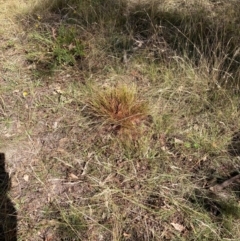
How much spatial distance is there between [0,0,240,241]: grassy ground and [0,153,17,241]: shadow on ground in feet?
0.15

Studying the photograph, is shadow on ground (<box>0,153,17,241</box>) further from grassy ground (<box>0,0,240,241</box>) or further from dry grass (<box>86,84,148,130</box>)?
dry grass (<box>86,84,148,130</box>)

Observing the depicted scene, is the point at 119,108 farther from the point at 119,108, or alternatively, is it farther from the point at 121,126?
the point at 121,126

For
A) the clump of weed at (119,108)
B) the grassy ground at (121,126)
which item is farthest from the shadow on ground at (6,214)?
the clump of weed at (119,108)

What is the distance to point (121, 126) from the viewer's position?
95.8 inches

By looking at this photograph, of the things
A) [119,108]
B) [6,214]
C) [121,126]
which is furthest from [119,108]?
[6,214]

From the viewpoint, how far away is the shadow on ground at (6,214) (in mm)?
1937

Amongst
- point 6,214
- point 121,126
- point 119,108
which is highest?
point 119,108

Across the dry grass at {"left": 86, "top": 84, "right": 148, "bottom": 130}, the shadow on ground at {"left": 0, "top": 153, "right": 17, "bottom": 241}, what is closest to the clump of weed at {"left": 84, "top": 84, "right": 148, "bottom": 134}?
the dry grass at {"left": 86, "top": 84, "right": 148, "bottom": 130}

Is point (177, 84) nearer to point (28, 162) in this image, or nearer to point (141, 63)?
point (141, 63)

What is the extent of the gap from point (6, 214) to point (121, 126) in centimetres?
106

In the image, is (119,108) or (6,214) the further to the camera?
(119,108)

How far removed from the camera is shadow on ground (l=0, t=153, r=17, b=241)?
1.94 m

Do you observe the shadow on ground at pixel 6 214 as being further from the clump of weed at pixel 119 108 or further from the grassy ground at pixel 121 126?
the clump of weed at pixel 119 108

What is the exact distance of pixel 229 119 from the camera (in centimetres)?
254
